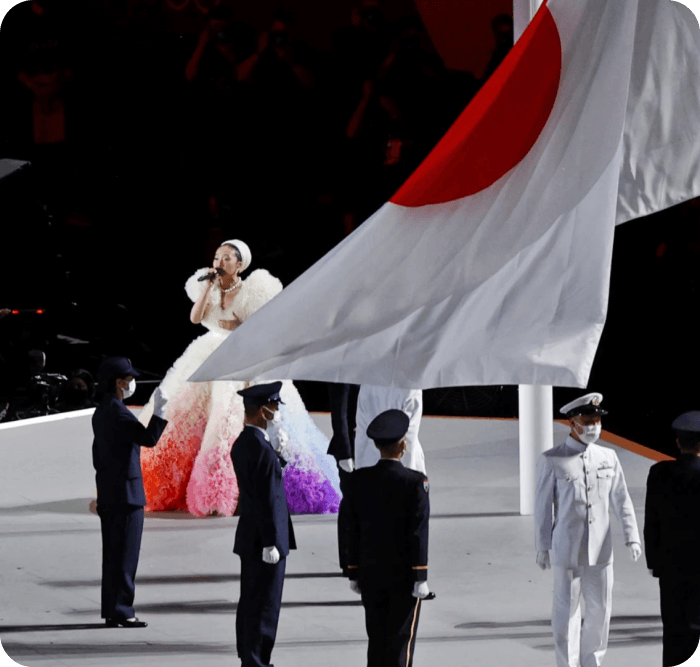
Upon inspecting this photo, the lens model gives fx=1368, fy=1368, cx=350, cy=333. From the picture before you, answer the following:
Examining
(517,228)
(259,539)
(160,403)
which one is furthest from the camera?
(160,403)

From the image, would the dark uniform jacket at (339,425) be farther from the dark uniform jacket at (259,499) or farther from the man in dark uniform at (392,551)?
the man in dark uniform at (392,551)

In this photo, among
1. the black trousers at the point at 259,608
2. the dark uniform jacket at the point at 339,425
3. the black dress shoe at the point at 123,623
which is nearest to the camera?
the black trousers at the point at 259,608

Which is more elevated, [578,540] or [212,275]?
[212,275]

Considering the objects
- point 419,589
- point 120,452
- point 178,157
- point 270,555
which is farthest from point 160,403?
point 178,157

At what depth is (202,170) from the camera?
14.6 m

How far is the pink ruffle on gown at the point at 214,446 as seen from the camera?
9.01 m

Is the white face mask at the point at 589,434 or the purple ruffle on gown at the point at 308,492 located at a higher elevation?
the white face mask at the point at 589,434

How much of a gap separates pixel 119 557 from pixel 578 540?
2.33 meters

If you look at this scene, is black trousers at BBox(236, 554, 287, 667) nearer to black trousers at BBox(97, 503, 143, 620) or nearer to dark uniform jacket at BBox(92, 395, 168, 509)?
black trousers at BBox(97, 503, 143, 620)

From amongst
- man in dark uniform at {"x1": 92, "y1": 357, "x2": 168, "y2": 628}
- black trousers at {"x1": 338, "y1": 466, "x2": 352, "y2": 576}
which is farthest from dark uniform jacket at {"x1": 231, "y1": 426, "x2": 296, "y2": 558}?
man in dark uniform at {"x1": 92, "y1": 357, "x2": 168, "y2": 628}

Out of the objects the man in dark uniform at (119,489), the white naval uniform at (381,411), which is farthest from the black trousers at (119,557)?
the white naval uniform at (381,411)

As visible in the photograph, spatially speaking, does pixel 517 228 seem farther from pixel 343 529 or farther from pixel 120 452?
pixel 120 452

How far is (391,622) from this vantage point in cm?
555

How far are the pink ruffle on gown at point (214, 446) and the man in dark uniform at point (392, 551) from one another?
11.3 ft
